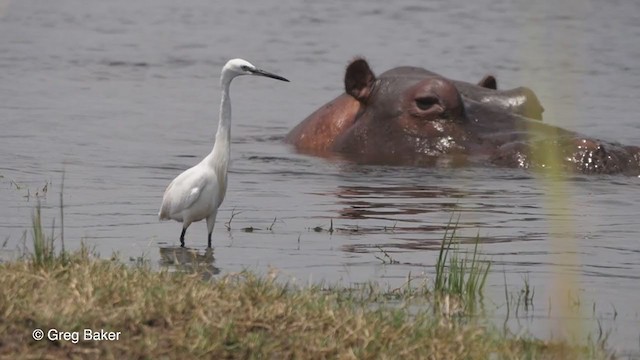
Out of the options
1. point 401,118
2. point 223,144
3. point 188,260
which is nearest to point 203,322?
point 188,260

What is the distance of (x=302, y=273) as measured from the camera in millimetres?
6762

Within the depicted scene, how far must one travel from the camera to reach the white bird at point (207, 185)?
24.0 ft

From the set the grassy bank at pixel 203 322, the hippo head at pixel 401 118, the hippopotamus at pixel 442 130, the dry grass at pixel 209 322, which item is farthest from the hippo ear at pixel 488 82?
the dry grass at pixel 209 322

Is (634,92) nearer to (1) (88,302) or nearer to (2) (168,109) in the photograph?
(2) (168,109)

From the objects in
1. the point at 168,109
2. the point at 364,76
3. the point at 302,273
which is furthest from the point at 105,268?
the point at 168,109

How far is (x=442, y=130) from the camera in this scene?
10.8 m

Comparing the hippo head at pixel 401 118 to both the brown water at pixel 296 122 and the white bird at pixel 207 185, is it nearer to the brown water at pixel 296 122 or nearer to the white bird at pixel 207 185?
the brown water at pixel 296 122

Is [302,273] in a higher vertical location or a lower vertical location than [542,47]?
lower

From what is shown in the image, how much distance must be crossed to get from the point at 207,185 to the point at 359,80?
3.94m

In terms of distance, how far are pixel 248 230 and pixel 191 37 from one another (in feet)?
38.1

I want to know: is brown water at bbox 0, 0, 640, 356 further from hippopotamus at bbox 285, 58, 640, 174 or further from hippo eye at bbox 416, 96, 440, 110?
hippo eye at bbox 416, 96, 440, 110

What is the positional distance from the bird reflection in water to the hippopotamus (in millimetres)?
3433

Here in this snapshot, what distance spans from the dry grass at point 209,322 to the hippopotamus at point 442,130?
4.71 m

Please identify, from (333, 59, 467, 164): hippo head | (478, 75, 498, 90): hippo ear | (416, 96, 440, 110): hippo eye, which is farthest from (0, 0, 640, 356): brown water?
(478, 75, 498, 90): hippo ear
